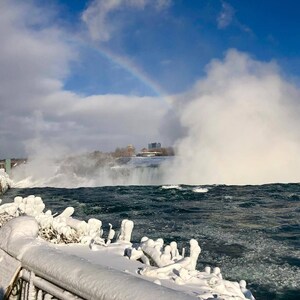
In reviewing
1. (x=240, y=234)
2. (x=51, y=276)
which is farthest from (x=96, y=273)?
(x=240, y=234)

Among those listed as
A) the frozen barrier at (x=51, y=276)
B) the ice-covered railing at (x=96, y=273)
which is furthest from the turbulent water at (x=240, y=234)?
the frozen barrier at (x=51, y=276)

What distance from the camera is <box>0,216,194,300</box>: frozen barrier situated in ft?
7.91

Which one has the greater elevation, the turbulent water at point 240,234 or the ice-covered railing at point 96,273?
the ice-covered railing at point 96,273

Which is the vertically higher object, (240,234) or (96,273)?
(96,273)

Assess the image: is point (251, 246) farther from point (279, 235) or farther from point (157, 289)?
point (157, 289)

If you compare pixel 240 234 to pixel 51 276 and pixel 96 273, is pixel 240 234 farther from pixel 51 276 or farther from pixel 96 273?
pixel 96 273

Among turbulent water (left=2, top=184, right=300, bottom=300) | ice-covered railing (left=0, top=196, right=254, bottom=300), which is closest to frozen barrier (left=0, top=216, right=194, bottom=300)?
ice-covered railing (left=0, top=196, right=254, bottom=300)

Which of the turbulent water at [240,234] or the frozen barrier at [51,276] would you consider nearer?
the frozen barrier at [51,276]

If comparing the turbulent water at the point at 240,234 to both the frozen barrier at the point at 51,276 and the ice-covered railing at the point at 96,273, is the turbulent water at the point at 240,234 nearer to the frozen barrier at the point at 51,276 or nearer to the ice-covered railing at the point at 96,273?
the ice-covered railing at the point at 96,273

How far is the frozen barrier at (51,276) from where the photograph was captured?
241 cm

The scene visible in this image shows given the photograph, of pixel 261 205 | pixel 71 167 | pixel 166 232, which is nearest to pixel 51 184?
pixel 71 167

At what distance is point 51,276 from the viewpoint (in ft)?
9.99

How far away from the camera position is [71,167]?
73.5 m

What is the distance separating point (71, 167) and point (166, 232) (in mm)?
60526
